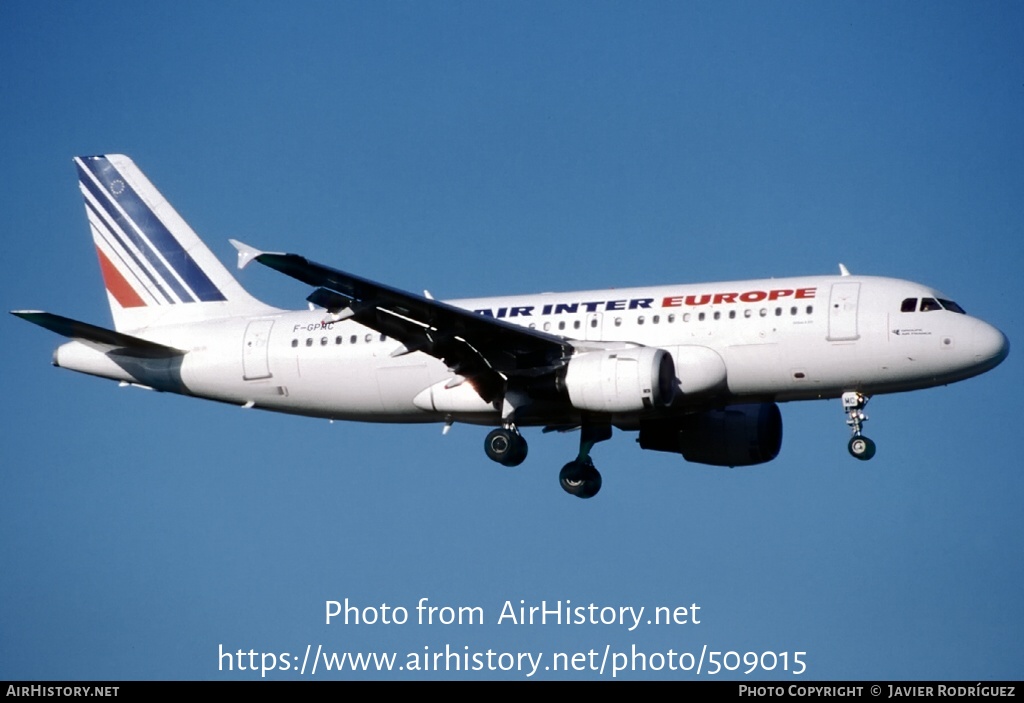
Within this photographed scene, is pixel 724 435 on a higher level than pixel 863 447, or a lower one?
higher

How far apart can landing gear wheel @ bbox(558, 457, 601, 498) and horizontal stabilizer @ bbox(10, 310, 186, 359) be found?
449 inches

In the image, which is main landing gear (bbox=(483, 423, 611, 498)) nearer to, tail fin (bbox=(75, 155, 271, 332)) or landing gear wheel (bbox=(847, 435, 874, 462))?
landing gear wheel (bbox=(847, 435, 874, 462))

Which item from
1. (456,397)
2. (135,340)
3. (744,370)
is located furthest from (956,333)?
(135,340)

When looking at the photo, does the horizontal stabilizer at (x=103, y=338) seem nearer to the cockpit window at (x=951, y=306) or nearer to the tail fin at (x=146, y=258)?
the tail fin at (x=146, y=258)

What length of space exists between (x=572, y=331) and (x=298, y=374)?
7884 millimetres

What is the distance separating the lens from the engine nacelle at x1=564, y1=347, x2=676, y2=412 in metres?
45.8

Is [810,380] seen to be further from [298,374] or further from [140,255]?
[140,255]

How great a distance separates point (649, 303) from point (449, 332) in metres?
5.49

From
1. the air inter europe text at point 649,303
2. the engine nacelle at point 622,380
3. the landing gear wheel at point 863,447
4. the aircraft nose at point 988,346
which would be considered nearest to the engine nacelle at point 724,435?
the air inter europe text at point 649,303

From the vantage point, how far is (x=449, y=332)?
46625mm

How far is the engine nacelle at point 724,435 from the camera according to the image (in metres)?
51.6

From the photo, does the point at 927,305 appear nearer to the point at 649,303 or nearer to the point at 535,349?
the point at 649,303

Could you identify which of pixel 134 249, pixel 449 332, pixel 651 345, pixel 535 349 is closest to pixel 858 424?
pixel 651 345

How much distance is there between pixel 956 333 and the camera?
4581cm
